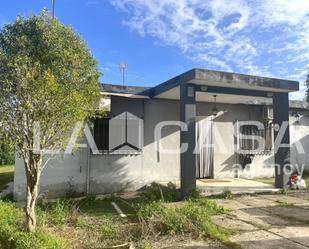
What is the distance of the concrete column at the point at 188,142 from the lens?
36.3 ft

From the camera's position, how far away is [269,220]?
824 cm

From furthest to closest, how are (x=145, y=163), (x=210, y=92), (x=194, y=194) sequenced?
(x=145, y=163) → (x=210, y=92) → (x=194, y=194)

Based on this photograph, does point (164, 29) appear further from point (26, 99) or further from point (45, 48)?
point (26, 99)

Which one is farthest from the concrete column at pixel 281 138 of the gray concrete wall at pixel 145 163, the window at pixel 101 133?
the window at pixel 101 133

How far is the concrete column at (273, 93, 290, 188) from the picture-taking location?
13188mm

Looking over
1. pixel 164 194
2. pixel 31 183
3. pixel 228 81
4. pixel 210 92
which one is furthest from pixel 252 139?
pixel 31 183

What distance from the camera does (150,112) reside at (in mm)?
13977

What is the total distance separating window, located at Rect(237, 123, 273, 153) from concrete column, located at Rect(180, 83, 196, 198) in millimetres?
5799

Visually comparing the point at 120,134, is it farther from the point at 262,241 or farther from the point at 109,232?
the point at 262,241

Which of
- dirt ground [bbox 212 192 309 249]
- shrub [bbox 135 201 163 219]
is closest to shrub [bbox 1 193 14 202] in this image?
shrub [bbox 135 201 163 219]

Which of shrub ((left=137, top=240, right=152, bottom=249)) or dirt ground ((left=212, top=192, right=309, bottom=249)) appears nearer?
shrub ((left=137, top=240, right=152, bottom=249))

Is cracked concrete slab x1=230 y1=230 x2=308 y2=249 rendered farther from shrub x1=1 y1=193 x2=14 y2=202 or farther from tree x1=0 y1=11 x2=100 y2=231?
shrub x1=1 y1=193 x2=14 y2=202

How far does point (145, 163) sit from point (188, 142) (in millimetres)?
3301

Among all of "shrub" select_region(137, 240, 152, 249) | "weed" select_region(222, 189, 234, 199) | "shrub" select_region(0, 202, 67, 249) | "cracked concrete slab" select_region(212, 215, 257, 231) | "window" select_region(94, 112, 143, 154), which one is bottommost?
"shrub" select_region(137, 240, 152, 249)
